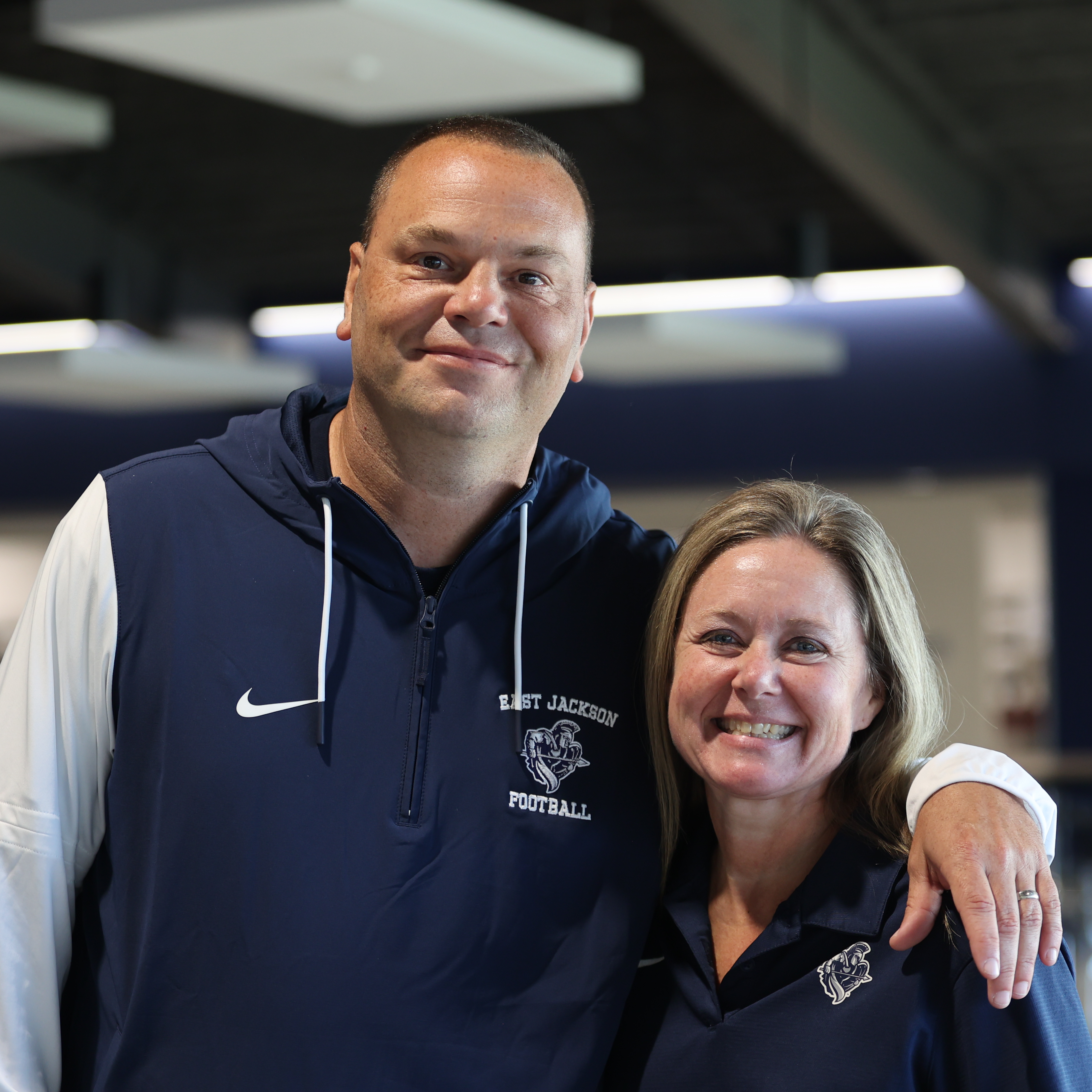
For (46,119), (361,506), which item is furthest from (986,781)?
(46,119)

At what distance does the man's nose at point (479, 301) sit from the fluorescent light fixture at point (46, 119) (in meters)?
3.44

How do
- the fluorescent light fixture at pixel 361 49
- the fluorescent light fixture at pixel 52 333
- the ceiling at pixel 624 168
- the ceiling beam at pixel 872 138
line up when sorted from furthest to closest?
1. the fluorescent light fixture at pixel 52 333
2. the ceiling at pixel 624 168
3. the ceiling beam at pixel 872 138
4. the fluorescent light fixture at pixel 361 49

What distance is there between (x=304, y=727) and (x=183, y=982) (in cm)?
31

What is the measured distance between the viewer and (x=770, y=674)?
5.54 feet

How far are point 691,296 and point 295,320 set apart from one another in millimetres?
3997

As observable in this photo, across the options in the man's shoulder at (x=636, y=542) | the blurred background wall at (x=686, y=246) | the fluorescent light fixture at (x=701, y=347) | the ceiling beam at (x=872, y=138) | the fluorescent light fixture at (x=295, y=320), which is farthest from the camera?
the fluorescent light fixture at (x=295, y=320)

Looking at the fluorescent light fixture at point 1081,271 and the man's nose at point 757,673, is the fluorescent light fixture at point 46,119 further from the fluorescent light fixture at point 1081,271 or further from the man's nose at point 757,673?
the fluorescent light fixture at point 1081,271

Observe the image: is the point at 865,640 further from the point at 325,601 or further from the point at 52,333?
the point at 52,333

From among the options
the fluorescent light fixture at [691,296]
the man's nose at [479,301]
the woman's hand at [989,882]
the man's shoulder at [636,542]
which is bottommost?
the woman's hand at [989,882]

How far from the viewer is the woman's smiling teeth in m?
1.70

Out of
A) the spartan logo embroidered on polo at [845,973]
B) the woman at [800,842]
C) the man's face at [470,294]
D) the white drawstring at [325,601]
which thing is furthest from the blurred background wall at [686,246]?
the spartan logo embroidered on polo at [845,973]

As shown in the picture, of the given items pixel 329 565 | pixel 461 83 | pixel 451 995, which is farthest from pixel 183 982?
pixel 461 83

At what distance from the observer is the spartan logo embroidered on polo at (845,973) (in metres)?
1.62

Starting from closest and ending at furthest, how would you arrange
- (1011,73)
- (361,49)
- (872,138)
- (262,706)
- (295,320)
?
(262,706) < (361,49) < (872,138) < (1011,73) < (295,320)
